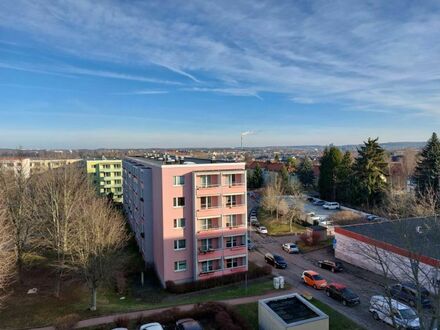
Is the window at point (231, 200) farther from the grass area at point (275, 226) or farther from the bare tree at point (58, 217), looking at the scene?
the grass area at point (275, 226)

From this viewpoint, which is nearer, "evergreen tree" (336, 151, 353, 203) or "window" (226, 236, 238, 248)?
"window" (226, 236, 238, 248)

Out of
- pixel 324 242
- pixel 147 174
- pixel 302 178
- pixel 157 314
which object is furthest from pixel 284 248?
pixel 302 178

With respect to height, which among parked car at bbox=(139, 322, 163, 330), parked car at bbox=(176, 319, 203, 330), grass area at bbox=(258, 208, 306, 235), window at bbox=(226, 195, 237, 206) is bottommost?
grass area at bbox=(258, 208, 306, 235)

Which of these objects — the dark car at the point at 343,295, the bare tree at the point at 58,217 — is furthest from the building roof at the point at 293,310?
the bare tree at the point at 58,217

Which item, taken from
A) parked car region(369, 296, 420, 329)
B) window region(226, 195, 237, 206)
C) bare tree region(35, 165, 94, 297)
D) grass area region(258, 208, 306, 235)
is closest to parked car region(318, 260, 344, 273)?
parked car region(369, 296, 420, 329)

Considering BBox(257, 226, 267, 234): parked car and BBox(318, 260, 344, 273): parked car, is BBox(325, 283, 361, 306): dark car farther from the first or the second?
BBox(257, 226, 267, 234): parked car

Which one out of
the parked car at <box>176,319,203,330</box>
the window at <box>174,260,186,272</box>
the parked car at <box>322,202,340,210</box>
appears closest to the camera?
the parked car at <box>176,319,203,330</box>
